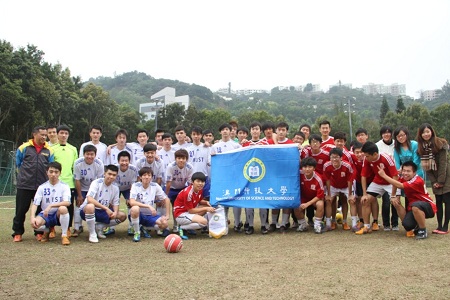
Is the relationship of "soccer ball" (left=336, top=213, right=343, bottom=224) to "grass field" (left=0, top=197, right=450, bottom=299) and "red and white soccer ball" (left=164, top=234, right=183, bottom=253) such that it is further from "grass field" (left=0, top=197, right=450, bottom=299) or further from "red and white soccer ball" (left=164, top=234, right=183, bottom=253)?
"red and white soccer ball" (left=164, top=234, right=183, bottom=253)

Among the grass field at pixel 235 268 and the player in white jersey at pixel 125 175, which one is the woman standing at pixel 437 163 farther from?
the player in white jersey at pixel 125 175

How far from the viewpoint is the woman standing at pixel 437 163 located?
7.37 metres

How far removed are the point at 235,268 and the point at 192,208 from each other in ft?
9.47

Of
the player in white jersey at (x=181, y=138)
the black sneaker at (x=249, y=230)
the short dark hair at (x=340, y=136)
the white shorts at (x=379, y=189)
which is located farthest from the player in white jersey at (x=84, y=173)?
the white shorts at (x=379, y=189)

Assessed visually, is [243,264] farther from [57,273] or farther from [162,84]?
[162,84]

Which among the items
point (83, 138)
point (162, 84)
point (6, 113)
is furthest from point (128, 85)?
point (6, 113)

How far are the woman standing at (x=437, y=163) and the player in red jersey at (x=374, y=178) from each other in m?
0.61

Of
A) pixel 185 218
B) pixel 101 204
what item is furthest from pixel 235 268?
pixel 101 204

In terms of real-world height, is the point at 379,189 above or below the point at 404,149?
below

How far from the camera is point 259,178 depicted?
8.05 metres

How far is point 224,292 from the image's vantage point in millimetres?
4062

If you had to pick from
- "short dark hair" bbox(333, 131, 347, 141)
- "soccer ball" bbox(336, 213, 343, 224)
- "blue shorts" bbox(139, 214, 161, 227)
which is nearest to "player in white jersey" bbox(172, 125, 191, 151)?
"blue shorts" bbox(139, 214, 161, 227)

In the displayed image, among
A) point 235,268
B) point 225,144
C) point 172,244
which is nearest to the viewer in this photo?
point 235,268

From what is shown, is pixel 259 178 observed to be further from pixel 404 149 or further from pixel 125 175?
pixel 404 149
